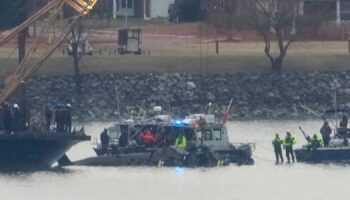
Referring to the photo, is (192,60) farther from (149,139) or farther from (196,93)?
(149,139)

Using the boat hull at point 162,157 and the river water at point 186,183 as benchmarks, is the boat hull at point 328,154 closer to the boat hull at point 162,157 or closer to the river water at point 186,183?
the river water at point 186,183

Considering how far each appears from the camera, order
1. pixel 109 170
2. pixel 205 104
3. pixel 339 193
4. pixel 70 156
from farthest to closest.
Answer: pixel 205 104 < pixel 70 156 < pixel 109 170 < pixel 339 193

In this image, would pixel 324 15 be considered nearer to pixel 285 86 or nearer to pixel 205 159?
pixel 285 86

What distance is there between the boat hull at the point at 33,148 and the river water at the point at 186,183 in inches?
34.8

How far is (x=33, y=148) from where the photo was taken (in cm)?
8819

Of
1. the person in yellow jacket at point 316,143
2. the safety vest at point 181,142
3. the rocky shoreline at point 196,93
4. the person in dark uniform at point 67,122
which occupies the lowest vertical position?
the rocky shoreline at point 196,93

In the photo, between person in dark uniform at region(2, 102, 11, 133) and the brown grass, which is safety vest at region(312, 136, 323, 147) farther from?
the brown grass

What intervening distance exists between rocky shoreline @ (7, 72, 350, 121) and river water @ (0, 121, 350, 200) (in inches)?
1157

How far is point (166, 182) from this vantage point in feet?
276

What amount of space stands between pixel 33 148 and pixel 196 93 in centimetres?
4011

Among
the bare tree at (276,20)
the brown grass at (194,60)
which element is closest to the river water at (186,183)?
the brown grass at (194,60)

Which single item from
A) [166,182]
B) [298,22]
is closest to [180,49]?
[298,22]

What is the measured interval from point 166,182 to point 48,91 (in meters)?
42.0

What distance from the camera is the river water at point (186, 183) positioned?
79.4 m
